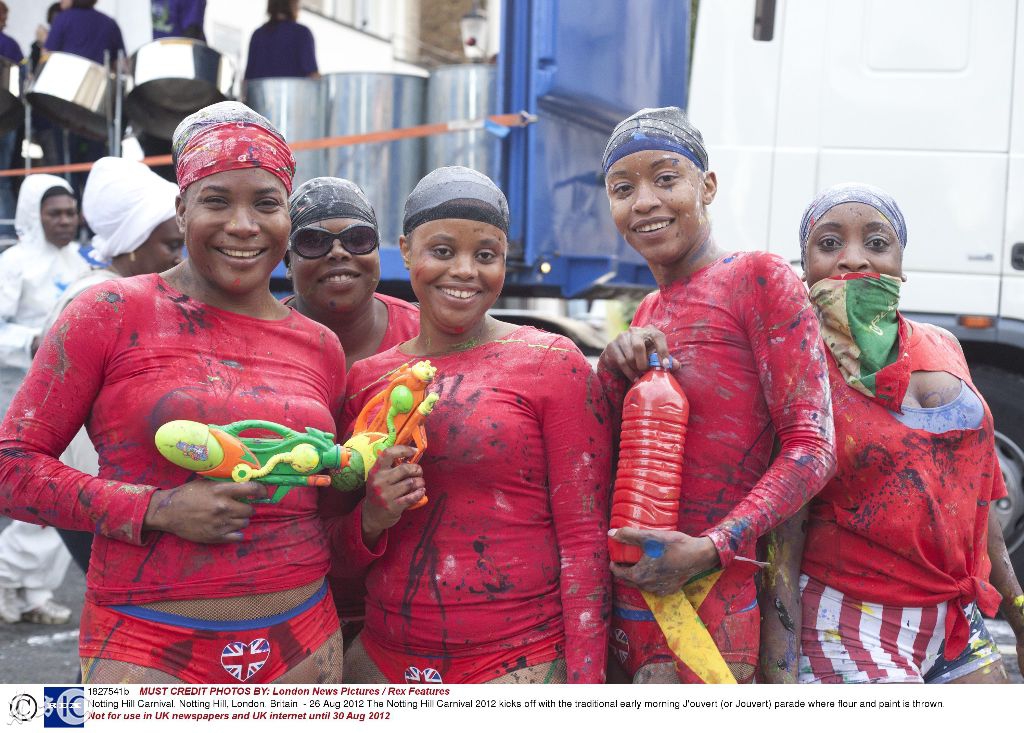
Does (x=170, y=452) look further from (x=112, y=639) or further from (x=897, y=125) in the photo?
(x=897, y=125)

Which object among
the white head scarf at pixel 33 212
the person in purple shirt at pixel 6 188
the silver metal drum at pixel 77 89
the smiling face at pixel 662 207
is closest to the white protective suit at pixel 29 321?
the white head scarf at pixel 33 212

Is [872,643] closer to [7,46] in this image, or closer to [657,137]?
[657,137]

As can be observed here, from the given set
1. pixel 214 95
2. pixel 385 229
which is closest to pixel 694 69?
pixel 385 229

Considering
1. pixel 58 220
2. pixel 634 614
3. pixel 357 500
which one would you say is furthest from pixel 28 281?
pixel 634 614

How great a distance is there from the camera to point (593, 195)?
5.86 meters

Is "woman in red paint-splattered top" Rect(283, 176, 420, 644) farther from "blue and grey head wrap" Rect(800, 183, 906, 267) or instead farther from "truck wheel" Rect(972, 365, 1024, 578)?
"truck wheel" Rect(972, 365, 1024, 578)

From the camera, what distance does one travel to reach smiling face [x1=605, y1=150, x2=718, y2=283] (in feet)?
7.97

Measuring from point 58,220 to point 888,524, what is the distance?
17.2 feet

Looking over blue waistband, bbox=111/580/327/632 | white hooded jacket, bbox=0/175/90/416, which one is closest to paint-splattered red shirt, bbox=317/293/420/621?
blue waistband, bbox=111/580/327/632

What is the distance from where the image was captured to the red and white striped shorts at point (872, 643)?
243 cm

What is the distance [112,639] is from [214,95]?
4.29 m

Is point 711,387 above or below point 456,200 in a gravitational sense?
below

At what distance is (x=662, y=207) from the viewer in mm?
2420

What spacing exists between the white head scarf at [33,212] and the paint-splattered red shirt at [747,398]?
486cm
